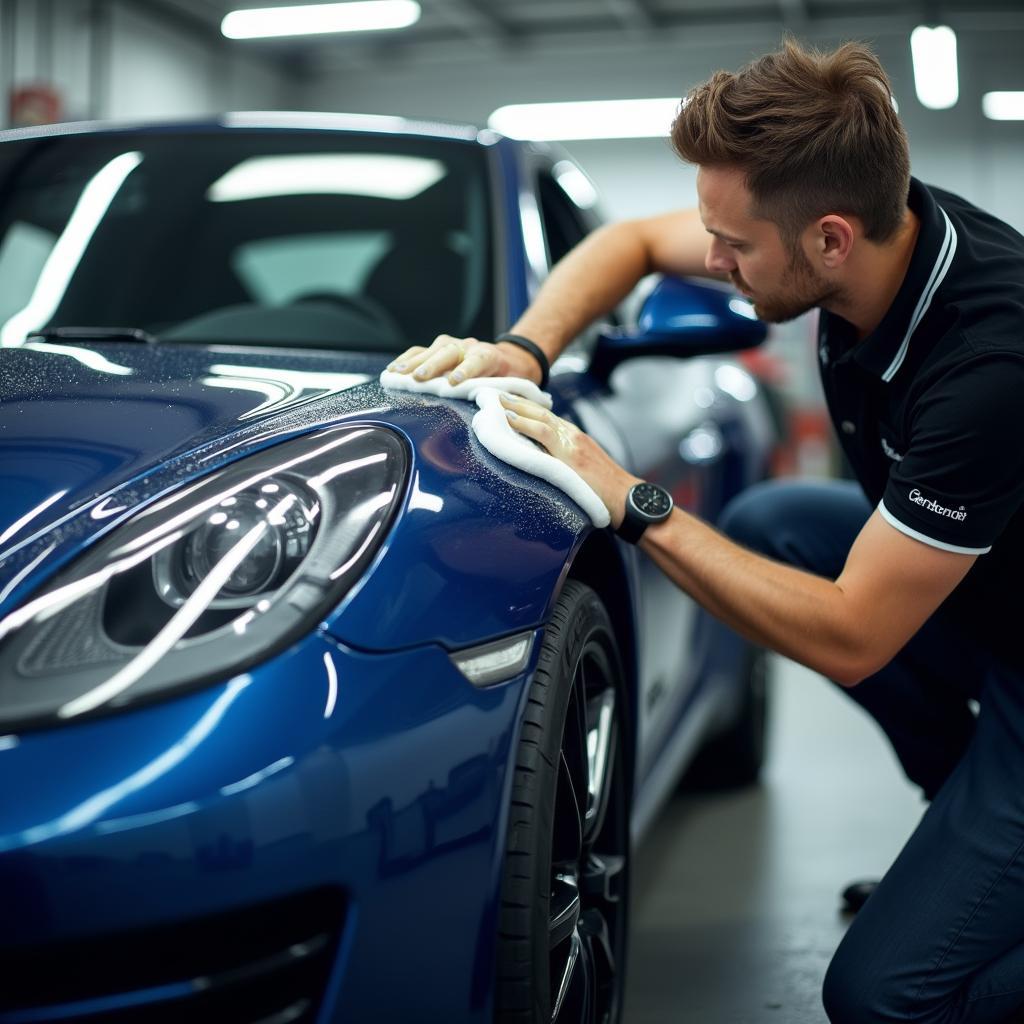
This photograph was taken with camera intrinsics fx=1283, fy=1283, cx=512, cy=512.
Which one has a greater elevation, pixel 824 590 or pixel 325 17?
pixel 824 590

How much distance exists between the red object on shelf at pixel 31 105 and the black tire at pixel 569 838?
27.4ft

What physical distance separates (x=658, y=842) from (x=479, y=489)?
154 centimetres

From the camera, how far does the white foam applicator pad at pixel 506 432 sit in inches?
48.3

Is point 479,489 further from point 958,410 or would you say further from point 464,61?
point 464,61

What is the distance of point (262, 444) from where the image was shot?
1.11 metres

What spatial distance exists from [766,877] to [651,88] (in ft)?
36.0

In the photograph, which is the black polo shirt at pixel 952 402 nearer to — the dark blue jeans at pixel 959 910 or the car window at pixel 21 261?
the dark blue jeans at pixel 959 910

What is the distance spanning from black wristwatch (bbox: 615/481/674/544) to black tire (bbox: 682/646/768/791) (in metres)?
1.42

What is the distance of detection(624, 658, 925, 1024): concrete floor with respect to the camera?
1.80 meters

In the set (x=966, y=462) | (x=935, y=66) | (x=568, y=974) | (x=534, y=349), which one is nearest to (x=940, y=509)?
(x=966, y=462)

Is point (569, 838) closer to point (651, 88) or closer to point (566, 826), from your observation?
point (566, 826)

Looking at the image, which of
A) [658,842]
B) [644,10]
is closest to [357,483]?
[658,842]

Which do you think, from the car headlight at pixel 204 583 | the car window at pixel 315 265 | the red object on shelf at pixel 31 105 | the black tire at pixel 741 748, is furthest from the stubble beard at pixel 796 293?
the red object on shelf at pixel 31 105

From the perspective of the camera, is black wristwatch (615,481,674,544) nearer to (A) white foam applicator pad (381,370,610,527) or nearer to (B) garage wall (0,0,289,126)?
(A) white foam applicator pad (381,370,610,527)
